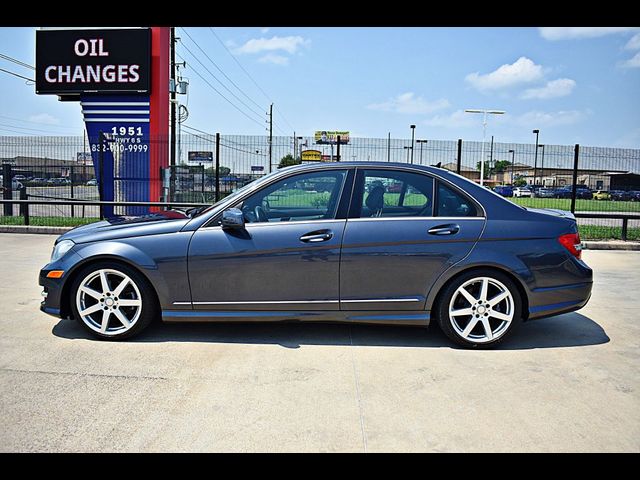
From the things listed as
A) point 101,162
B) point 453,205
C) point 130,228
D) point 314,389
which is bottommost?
point 314,389

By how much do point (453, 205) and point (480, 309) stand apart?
0.95 meters

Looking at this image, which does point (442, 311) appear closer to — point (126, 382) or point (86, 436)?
point (126, 382)

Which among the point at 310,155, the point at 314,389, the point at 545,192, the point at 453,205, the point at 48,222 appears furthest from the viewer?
the point at 545,192

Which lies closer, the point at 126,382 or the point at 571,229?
the point at 126,382

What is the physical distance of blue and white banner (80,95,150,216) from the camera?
1543 cm

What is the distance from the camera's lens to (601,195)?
15.9 m

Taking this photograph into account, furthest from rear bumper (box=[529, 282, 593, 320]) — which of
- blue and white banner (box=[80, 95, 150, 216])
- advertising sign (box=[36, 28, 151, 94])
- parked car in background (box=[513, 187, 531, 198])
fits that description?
parked car in background (box=[513, 187, 531, 198])

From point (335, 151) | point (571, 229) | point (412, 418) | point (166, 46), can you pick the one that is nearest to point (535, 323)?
point (571, 229)

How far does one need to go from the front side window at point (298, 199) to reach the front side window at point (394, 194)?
0.24 meters

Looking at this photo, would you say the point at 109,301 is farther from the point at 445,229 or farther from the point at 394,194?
the point at 445,229

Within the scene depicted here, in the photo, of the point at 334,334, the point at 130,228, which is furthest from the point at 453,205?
the point at 130,228

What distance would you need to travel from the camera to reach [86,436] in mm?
3039

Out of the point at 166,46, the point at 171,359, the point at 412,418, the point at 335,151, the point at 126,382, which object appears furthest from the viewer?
the point at 166,46
